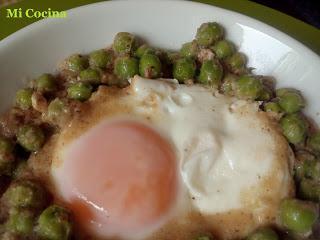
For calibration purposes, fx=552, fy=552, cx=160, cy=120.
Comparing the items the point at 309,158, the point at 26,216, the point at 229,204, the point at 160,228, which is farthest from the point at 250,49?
the point at 26,216

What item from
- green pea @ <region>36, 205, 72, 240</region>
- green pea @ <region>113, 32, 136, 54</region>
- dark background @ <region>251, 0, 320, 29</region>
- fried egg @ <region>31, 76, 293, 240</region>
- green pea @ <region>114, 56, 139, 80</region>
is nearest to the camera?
green pea @ <region>36, 205, 72, 240</region>

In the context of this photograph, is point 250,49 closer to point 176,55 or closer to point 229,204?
point 176,55

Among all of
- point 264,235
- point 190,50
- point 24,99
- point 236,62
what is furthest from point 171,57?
point 264,235

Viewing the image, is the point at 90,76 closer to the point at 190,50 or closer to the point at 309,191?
the point at 190,50

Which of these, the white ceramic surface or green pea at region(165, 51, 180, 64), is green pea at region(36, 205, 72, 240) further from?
green pea at region(165, 51, 180, 64)

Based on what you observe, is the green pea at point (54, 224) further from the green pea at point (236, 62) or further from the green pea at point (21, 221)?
the green pea at point (236, 62)

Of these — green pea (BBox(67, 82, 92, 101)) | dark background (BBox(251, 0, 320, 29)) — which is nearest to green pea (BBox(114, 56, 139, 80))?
green pea (BBox(67, 82, 92, 101))
